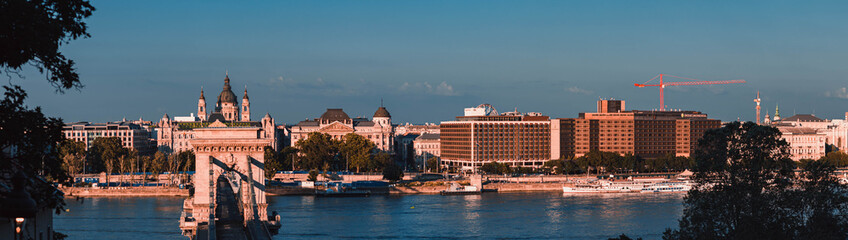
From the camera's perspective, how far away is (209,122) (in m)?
95.3

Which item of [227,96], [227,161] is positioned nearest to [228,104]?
[227,96]

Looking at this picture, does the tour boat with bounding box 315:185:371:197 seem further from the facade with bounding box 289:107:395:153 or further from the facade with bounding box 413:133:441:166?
the facade with bounding box 413:133:441:166

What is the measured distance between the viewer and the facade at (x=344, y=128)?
95.4 m

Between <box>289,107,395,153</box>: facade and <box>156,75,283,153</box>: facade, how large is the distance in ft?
10.5

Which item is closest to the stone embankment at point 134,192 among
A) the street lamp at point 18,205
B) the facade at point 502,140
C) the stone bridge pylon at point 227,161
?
the facade at point 502,140

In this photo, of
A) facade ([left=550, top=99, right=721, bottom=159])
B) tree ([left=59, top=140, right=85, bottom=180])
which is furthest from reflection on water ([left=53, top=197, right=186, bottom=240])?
facade ([left=550, top=99, right=721, bottom=159])

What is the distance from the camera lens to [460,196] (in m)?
61.2

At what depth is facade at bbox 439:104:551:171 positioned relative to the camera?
8506 centimetres

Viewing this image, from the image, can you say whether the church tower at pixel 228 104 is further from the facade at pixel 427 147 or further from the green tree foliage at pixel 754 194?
the green tree foliage at pixel 754 194

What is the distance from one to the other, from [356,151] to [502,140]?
14.4 metres

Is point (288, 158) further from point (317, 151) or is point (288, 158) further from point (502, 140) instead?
point (502, 140)

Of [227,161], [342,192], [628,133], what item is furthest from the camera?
[628,133]

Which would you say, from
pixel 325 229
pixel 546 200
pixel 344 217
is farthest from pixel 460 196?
pixel 325 229

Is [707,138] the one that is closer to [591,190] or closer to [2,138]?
[2,138]
